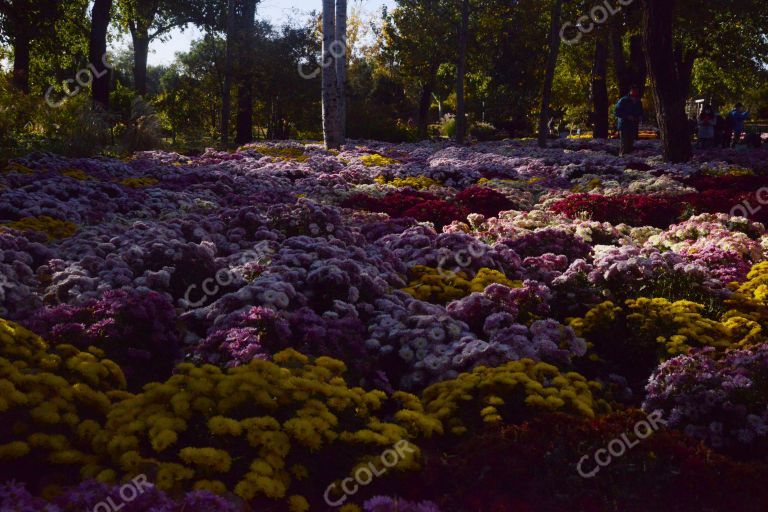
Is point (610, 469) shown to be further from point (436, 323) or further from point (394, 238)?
point (394, 238)

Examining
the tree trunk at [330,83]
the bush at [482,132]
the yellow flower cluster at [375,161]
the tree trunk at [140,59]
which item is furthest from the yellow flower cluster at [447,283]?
the tree trunk at [140,59]

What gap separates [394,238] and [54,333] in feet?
15.7

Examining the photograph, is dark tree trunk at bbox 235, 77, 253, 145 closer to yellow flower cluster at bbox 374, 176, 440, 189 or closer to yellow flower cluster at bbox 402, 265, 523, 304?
yellow flower cluster at bbox 374, 176, 440, 189

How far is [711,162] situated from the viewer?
1692cm

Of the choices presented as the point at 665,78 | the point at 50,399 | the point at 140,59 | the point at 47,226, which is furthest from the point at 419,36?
the point at 50,399

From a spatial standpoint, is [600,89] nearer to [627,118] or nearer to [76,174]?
[627,118]

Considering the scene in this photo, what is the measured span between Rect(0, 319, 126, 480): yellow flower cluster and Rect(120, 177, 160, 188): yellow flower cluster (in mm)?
8135

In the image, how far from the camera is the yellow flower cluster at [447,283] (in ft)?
22.5

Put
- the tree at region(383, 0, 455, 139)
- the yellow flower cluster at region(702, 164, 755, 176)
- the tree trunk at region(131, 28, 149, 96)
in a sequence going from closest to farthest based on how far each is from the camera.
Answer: the yellow flower cluster at region(702, 164, 755, 176) → the tree at region(383, 0, 455, 139) → the tree trunk at region(131, 28, 149, 96)

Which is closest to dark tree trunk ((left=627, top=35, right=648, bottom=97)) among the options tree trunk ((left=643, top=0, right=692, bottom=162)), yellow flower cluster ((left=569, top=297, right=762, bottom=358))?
tree trunk ((left=643, top=0, right=692, bottom=162))

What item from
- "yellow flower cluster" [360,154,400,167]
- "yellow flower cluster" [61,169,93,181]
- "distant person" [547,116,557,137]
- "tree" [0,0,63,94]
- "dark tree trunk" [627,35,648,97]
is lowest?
"yellow flower cluster" [61,169,93,181]

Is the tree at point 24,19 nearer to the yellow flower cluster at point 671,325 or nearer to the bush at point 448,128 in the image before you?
the yellow flower cluster at point 671,325

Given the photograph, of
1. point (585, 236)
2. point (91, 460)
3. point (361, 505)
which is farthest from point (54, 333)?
point (585, 236)

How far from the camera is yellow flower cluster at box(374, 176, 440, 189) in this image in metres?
14.5
